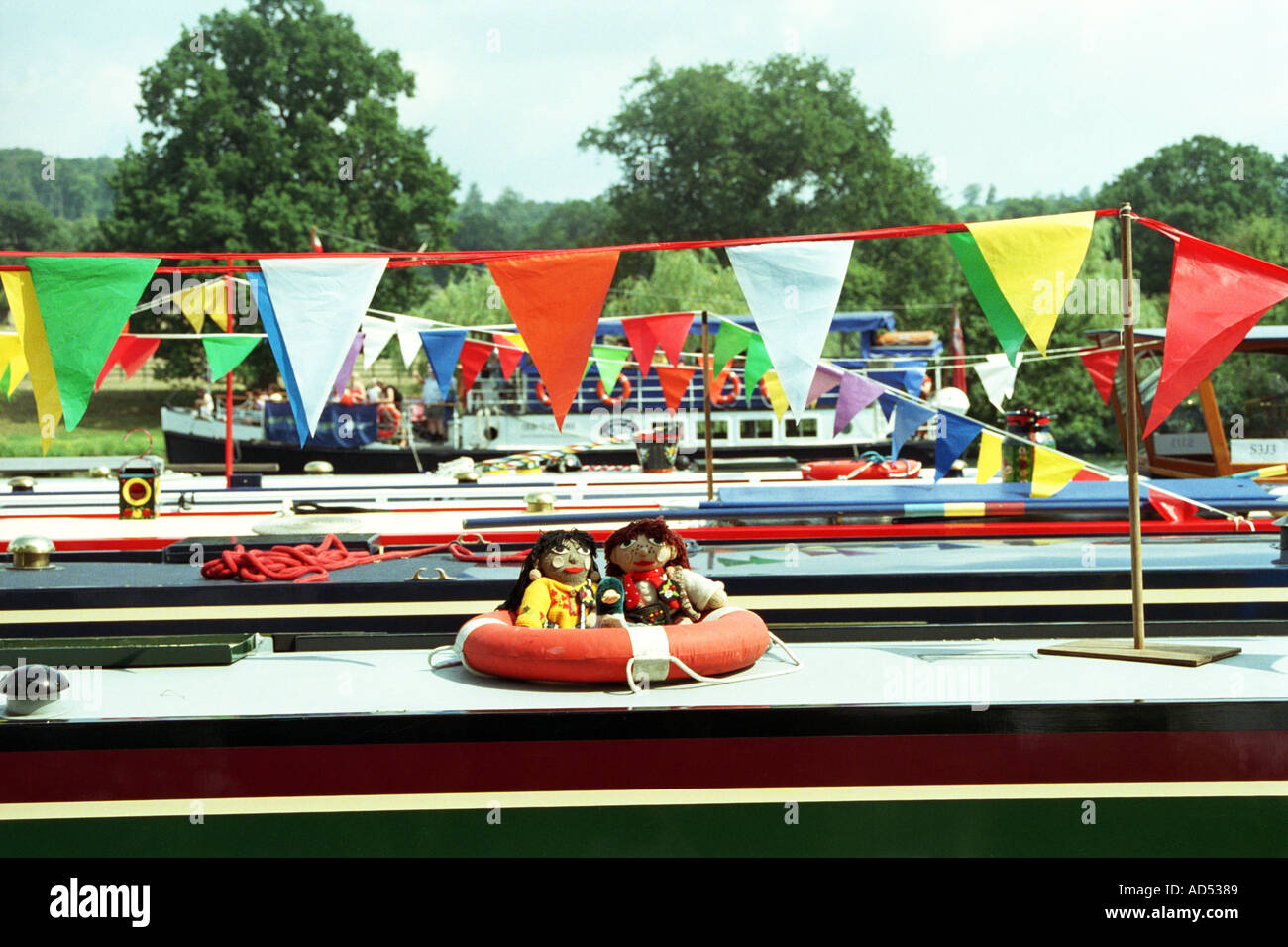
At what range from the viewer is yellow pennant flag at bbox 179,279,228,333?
1115 centimetres

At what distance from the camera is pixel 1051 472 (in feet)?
26.8

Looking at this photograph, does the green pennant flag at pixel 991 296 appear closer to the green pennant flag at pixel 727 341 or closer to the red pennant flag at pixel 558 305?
the red pennant flag at pixel 558 305

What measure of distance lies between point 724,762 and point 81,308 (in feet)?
11.0

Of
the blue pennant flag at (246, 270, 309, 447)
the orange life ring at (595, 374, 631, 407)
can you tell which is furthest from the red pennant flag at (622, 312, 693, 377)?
the orange life ring at (595, 374, 631, 407)

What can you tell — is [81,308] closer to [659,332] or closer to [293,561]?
[293,561]

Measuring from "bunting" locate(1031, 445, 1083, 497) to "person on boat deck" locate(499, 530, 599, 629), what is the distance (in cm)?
423

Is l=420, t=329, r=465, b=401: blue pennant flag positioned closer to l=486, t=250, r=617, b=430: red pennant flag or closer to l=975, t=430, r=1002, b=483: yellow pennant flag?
l=975, t=430, r=1002, b=483: yellow pennant flag

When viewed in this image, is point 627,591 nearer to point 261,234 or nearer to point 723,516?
point 723,516

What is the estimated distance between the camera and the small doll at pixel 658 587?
503 cm

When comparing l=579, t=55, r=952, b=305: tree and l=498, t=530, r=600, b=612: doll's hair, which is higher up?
l=579, t=55, r=952, b=305: tree

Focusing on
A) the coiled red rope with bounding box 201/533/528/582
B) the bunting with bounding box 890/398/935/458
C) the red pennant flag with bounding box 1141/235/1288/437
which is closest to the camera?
the red pennant flag with bounding box 1141/235/1288/437
